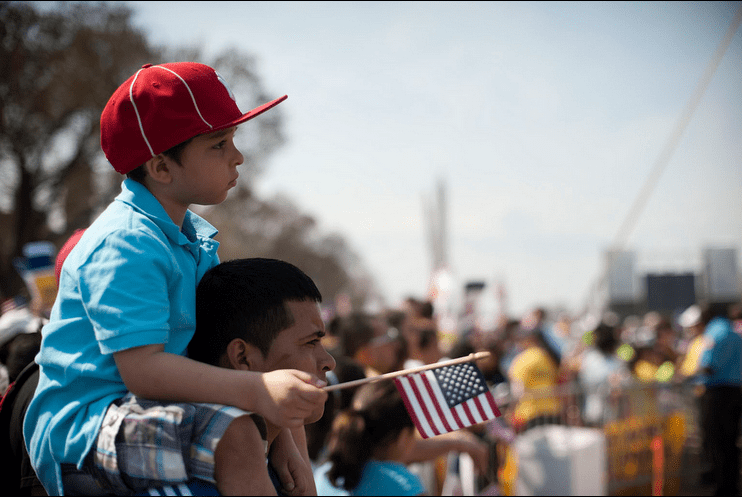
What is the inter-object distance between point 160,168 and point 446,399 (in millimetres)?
1119

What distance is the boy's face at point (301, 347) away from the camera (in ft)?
4.96

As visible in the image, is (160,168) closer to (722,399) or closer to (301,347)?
(301,347)

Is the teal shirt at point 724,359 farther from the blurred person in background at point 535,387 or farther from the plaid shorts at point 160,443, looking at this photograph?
the plaid shorts at point 160,443

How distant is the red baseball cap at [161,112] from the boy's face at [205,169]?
5 centimetres

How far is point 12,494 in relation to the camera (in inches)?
86.9

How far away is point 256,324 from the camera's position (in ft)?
4.98

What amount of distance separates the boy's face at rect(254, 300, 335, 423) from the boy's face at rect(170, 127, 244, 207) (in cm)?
36

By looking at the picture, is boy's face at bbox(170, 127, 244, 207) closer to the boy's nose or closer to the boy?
the boy

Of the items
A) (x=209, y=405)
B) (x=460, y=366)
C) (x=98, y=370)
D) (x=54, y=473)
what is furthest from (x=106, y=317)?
(x=460, y=366)

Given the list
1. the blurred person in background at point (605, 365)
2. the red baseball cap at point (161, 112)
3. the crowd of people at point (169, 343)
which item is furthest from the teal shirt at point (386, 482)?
the blurred person in background at point (605, 365)

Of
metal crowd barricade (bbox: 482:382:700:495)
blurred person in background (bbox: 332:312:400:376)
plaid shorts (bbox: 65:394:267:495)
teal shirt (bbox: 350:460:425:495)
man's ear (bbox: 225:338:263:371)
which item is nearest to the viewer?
plaid shorts (bbox: 65:394:267:495)

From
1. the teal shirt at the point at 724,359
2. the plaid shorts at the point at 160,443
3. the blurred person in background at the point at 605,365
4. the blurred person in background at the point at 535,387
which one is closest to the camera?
the plaid shorts at the point at 160,443

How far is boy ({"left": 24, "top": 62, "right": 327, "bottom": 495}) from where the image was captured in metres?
1.29

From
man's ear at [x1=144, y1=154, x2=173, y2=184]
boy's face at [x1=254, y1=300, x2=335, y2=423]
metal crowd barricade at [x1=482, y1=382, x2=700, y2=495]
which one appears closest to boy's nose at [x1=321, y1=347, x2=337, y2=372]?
boy's face at [x1=254, y1=300, x2=335, y2=423]
